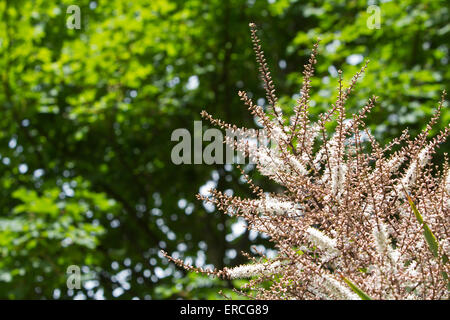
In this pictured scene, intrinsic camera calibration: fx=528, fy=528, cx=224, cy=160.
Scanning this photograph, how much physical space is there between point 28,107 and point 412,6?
16.8ft

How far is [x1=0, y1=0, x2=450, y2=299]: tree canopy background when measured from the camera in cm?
635

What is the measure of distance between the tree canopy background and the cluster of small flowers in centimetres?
453

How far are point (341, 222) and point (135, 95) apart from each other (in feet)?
21.1

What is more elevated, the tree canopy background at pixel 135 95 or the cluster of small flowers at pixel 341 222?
the tree canopy background at pixel 135 95

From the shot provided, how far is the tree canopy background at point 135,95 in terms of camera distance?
20.8ft

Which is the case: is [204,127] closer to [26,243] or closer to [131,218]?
[131,218]

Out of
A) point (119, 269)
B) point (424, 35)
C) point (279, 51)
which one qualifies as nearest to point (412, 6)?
point (424, 35)

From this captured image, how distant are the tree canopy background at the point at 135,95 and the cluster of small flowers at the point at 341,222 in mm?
4529

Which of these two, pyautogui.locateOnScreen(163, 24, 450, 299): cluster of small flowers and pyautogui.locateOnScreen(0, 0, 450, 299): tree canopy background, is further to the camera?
pyautogui.locateOnScreen(0, 0, 450, 299): tree canopy background

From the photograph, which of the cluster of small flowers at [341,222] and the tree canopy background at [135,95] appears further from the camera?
the tree canopy background at [135,95]

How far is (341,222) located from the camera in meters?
1.41

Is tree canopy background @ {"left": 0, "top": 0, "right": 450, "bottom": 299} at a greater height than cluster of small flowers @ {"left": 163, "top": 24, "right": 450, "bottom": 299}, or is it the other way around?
tree canopy background @ {"left": 0, "top": 0, "right": 450, "bottom": 299}

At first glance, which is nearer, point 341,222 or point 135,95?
point 341,222

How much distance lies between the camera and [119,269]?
25.8 ft
